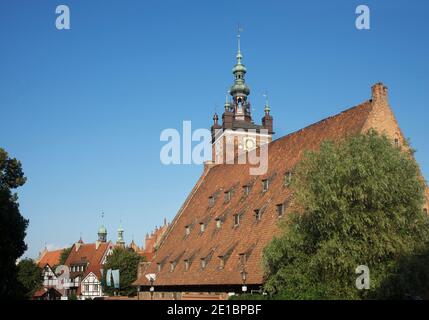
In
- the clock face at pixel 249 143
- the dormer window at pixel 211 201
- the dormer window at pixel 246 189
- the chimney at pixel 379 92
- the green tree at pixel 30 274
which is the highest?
the clock face at pixel 249 143

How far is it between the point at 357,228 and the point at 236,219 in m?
15.9

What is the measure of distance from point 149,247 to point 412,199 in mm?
113835

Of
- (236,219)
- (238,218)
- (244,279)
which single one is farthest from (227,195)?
(244,279)

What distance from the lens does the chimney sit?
3244 centimetres

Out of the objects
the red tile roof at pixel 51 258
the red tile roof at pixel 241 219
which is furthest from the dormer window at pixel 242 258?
the red tile roof at pixel 51 258

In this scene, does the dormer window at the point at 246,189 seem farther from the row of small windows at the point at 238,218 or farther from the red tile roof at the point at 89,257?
the red tile roof at the point at 89,257

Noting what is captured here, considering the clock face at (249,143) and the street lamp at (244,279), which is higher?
the clock face at (249,143)

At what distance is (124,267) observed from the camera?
73812 millimetres

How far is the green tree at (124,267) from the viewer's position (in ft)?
238

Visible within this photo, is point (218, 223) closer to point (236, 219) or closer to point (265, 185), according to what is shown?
point (236, 219)

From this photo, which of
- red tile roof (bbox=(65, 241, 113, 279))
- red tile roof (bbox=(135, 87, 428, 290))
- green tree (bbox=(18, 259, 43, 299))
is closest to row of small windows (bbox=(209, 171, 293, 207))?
red tile roof (bbox=(135, 87, 428, 290))

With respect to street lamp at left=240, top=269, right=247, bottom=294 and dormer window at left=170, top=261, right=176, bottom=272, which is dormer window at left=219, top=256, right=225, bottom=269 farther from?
dormer window at left=170, top=261, right=176, bottom=272

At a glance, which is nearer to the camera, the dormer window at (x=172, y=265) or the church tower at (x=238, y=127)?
the dormer window at (x=172, y=265)

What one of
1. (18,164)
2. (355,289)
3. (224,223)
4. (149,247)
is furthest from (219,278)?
(149,247)
